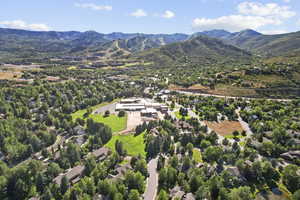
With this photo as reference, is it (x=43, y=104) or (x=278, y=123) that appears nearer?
(x=278, y=123)

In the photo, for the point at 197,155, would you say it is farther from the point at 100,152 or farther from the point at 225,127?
the point at 100,152

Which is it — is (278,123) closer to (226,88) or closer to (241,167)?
(241,167)

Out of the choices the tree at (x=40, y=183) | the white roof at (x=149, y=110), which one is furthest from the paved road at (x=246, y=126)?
the tree at (x=40, y=183)

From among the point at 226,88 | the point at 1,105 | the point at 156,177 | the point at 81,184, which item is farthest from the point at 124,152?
the point at 226,88

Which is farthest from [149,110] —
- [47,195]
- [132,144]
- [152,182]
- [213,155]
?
[47,195]

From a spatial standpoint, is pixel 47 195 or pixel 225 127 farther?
pixel 225 127

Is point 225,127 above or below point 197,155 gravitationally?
above

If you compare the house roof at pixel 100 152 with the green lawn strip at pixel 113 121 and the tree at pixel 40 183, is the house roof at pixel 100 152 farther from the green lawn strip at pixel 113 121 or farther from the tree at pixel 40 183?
the green lawn strip at pixel 113 121
